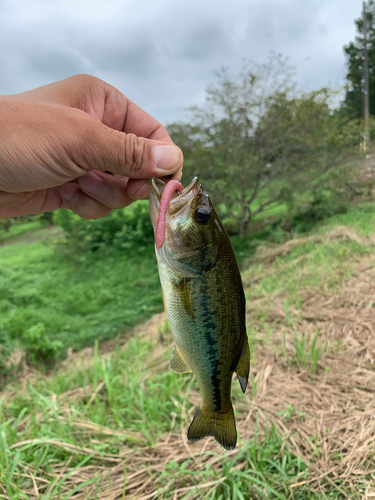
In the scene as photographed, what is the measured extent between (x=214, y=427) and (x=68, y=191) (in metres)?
1.95

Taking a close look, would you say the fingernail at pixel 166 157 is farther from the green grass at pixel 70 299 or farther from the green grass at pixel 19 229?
the green grass at pixel 19 229

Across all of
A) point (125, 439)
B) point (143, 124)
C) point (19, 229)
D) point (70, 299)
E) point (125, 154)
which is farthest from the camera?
point (19, 229)

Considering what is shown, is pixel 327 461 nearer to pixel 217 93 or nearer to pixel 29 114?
pixel 29 114

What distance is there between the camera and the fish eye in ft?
4.45

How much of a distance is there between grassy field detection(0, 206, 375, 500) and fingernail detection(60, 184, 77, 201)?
1.85 m

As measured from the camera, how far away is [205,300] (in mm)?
1400

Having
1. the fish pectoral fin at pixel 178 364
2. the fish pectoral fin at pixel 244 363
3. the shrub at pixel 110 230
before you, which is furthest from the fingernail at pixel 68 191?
the shrub at pixel 110 230

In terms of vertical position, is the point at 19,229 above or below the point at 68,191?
below

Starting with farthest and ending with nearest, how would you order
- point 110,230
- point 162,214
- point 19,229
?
1. point 19,229
2. point 110,230
3. point 162,214

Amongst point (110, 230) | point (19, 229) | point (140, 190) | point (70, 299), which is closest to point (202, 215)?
point (140, 190)

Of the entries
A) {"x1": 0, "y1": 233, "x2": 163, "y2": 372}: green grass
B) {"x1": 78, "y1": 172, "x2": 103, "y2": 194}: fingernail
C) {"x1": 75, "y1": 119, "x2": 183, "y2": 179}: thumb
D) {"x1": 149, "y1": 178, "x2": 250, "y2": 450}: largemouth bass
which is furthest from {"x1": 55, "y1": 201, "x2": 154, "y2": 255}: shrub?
{"x1": 149, "y1": 178, "x2": 250, "y2": 450}: largemouth bass

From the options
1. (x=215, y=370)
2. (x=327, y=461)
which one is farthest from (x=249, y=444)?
(x=215, y=370)

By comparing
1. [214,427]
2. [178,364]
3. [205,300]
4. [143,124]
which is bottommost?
[214,427]

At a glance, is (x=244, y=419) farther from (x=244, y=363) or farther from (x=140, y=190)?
(x=140, y=190)
